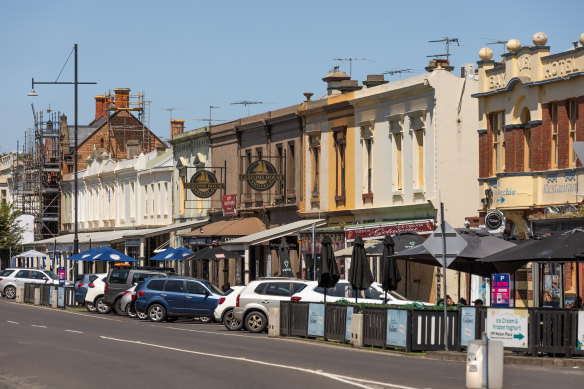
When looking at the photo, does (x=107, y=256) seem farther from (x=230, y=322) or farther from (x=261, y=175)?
(x=230, y=322)

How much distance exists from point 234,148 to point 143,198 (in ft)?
50.0

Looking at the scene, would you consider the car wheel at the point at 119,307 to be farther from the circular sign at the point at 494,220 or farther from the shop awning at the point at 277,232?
the circular sign at the point at 494,220

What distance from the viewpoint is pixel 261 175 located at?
159 feet

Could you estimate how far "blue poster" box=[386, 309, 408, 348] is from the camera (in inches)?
956

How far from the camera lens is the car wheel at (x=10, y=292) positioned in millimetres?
57688

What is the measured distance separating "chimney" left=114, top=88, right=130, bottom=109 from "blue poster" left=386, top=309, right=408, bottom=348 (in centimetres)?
6540

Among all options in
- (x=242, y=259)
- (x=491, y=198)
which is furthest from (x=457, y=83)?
(x=242, y=259)

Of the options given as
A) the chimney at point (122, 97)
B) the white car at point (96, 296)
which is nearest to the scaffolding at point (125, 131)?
the chimney at point (122, 97)

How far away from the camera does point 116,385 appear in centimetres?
1730

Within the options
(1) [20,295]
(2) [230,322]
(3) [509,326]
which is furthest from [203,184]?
(3) [509,326]

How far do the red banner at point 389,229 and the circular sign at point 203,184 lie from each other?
11046 millimetres

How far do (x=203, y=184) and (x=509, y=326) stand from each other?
3188cm

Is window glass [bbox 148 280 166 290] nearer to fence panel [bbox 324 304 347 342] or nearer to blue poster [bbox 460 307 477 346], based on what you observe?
fence panel [bbox 324 304 347 342]

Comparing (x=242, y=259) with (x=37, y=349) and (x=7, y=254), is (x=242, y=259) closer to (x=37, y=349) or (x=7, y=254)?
(x=37, y=349)
